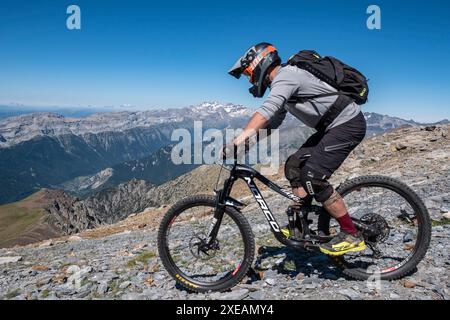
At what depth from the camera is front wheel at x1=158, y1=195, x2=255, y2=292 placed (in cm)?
742

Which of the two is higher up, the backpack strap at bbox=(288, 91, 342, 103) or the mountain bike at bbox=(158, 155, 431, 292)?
the backpack strap at bbox=(288, 91, 342, 103)

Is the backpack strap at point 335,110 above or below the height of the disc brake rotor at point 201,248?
above

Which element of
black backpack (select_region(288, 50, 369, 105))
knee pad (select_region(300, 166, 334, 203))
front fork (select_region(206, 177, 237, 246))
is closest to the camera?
black backpack (select_region(288, 50, 369, 105))

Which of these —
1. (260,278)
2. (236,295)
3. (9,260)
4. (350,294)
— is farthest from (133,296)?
(9,260)

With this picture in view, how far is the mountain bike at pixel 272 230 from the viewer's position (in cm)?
726

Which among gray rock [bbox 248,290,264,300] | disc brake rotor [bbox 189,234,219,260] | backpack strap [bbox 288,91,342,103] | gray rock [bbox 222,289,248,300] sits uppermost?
backpack strap [bbox 288,91,342,103]

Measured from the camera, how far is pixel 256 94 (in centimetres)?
732

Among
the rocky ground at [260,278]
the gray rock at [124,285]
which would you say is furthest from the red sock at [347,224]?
the gray rock at [124,285]

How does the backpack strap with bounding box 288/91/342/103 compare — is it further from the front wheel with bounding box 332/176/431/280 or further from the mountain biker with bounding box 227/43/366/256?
the front wheel with bounding box 332/176/431/280

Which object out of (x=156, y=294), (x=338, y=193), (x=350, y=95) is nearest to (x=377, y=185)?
(x=338, y=193)

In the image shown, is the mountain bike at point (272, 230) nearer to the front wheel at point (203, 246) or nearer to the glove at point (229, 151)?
the front wheel at point (203, 246)

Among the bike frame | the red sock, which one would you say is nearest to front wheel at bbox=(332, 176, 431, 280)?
the red sock

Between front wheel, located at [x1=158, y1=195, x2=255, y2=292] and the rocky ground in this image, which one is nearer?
the rocky ground

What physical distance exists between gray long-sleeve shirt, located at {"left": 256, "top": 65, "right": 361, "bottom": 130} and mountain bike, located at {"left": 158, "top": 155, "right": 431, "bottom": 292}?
1507 millimetres
